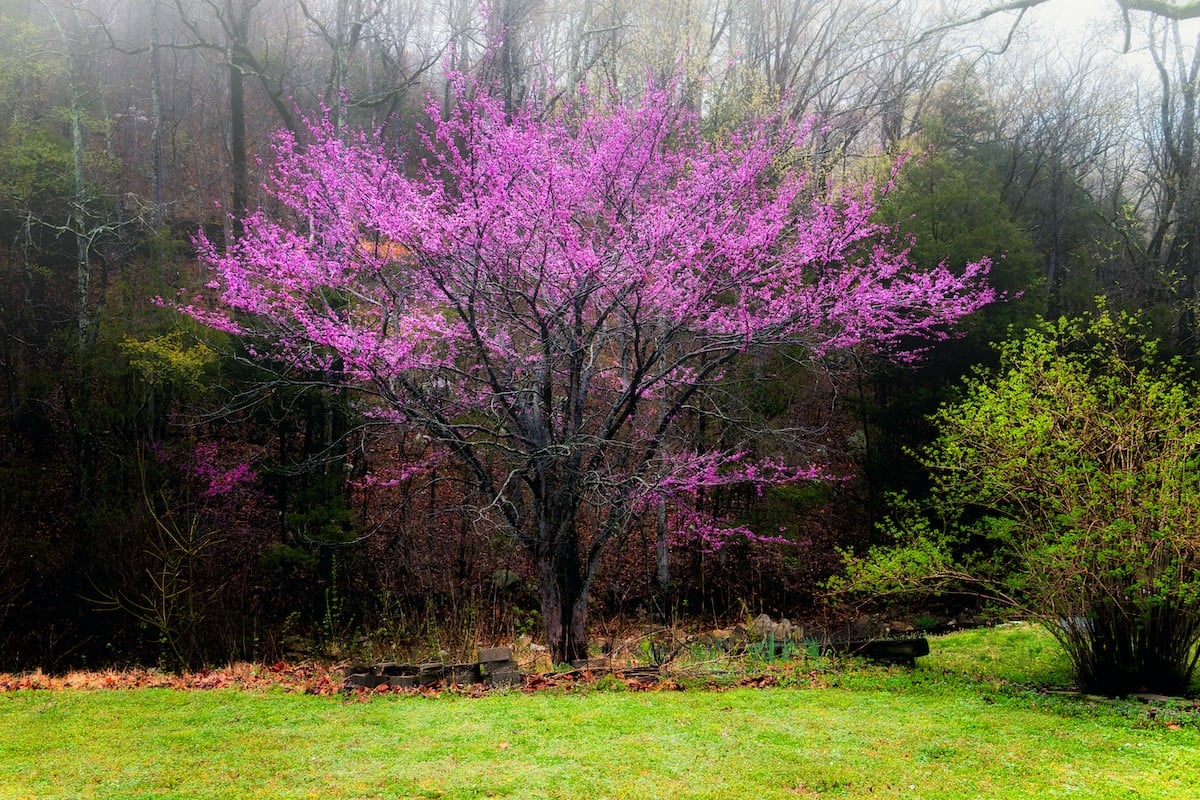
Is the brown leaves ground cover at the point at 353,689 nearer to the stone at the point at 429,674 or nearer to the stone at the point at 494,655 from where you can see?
the stone at the point at 429,674

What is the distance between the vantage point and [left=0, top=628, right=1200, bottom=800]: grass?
4289 mm

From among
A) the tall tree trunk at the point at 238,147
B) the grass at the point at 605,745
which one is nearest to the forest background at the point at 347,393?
the tall tree trunk at the point at 238,147

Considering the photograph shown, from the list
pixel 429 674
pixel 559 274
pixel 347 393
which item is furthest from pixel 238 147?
pixel 429 674

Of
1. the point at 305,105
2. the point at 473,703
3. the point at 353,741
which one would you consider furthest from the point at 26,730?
the point at 305,105

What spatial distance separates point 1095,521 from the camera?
6375 mm

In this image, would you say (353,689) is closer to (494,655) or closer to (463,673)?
(463,673)

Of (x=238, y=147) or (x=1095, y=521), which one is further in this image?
(x=238, y=147)

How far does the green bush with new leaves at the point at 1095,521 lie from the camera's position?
629 centimetres

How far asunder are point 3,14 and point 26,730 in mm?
18588

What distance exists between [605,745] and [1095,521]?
4.11 metres

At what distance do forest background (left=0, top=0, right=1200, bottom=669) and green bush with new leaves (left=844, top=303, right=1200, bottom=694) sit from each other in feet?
9.54

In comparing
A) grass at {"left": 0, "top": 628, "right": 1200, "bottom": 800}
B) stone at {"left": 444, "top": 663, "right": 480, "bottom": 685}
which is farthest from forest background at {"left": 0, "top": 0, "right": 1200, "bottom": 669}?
grass at {"left": 0, "top": 628, "right": 1200, "bottom": 800}

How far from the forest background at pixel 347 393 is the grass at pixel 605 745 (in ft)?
9.35

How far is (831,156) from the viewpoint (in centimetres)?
1653
